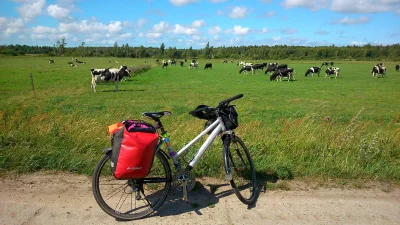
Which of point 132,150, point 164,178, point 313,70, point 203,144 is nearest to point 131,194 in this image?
point 164,178

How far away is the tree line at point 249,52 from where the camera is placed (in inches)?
4461

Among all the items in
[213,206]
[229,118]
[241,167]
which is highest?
[229,118]

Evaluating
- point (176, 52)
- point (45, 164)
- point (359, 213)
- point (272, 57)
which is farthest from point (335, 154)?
point (176, 52)

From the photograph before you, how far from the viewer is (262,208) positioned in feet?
12.3

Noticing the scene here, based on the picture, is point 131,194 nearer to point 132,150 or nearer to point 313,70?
point 132,150

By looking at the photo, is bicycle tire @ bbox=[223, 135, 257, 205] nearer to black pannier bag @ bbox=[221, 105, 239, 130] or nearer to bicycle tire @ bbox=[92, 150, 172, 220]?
black pannier bag @ bbox=[221, 105, 239, 130]

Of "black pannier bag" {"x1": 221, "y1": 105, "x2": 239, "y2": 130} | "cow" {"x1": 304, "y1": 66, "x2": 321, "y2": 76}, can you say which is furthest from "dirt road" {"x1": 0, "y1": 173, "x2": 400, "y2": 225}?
"cow" {"x1": 304, "y1": 66, "x2": 321, "y2": 76}

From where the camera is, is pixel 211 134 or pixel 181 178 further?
pixel 211 134

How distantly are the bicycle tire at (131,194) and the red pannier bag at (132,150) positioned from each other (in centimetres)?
30

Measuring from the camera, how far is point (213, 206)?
378cm

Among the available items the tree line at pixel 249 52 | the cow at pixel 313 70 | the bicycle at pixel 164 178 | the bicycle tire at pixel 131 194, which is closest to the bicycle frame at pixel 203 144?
the bicycle at pixel 164 178

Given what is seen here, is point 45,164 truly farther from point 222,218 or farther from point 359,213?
point 359,213

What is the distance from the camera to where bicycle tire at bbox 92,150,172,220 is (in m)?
3.47

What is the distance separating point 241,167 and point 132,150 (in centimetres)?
192
